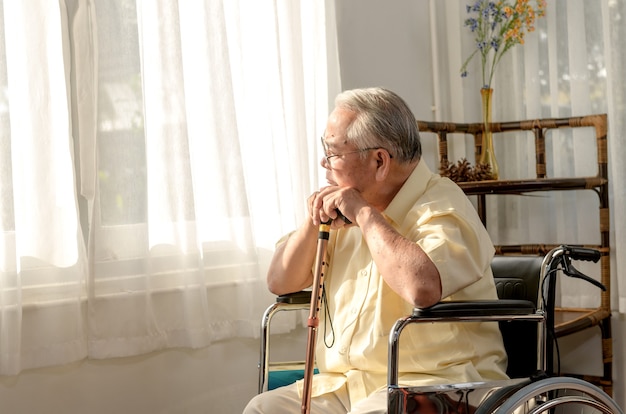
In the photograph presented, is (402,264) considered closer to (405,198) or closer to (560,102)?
(405,198)

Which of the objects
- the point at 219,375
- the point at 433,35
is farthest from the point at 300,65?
the point at 219,375

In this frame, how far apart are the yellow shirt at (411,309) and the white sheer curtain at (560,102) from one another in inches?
52.0

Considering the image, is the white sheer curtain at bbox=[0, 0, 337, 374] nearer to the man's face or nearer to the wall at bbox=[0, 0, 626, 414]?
the wall at bbox=[0, 0, 626, 414]

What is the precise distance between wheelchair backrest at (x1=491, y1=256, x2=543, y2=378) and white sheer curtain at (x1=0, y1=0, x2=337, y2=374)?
92cm

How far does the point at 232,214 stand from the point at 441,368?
1.08 meters

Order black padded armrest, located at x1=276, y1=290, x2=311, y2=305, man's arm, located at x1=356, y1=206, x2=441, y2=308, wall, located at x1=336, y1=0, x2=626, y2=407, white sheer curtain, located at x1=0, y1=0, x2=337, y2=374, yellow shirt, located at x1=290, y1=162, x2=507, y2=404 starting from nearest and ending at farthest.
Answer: man's arm, located at x1=356, y1=206, x2=441, y2=308, yellow shirt, located at x1=290, y1=162, x2=507, y2=404, black padded armrest, located at x1=276, y1=290, x2=311, y2=305, white sheer curtain, located at x1=0, y1=0, x2=337, y2=374, wall, located at x1=336, y1=0, x2=626, y2=407

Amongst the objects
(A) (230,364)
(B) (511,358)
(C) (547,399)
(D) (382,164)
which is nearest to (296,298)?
(D) (382,164)

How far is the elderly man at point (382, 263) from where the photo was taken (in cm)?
185

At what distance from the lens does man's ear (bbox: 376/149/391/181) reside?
2.04 m

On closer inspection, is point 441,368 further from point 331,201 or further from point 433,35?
point 433,35


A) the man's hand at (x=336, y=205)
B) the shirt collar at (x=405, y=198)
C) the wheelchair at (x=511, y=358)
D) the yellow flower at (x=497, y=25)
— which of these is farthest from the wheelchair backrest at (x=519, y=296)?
the yellow flower at (x=497, y=25)

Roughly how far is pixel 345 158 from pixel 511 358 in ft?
2.06

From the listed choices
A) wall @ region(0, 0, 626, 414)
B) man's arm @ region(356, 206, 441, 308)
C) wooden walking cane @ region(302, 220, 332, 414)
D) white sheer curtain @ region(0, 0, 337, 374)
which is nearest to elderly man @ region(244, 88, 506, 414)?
man's arm @ region(356, 206, 441, 308)

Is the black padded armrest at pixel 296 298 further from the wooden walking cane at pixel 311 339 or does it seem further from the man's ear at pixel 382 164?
the man's ear at pixel 382 164
